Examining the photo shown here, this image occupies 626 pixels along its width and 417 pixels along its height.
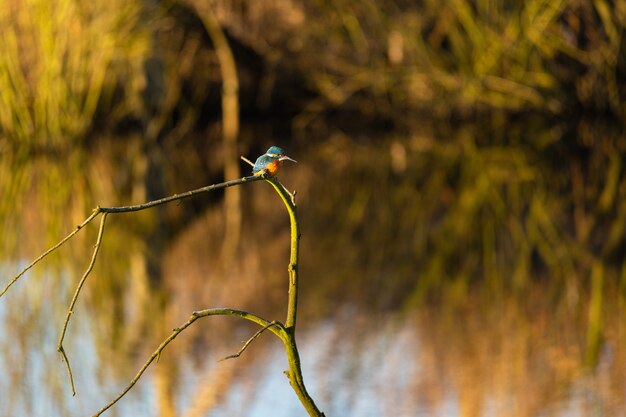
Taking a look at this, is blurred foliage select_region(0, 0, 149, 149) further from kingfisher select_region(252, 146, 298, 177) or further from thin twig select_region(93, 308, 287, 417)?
thin twig select_region(93, 308, 287, 417)

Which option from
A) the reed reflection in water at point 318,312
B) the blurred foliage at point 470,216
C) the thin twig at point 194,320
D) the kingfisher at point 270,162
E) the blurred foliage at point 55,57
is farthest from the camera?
the blurred foliage at point 55,57

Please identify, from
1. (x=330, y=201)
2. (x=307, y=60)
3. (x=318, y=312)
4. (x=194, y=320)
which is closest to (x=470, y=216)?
(x=330, y=201)

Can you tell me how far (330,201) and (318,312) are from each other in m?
5.19

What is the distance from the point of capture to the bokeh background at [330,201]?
7230 millimetres

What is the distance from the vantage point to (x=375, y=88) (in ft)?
68.5

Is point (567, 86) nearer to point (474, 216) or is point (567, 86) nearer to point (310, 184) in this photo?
point (310, 184)

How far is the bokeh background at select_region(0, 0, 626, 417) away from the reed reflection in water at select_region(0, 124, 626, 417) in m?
0.03

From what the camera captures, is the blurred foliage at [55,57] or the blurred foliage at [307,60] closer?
the blurred foliage at [55,57]

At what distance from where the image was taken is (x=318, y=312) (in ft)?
29.8

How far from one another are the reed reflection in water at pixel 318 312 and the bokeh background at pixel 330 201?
0.03 m


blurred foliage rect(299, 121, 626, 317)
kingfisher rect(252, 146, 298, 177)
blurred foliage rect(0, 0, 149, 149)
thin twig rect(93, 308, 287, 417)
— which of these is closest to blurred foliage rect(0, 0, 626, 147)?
blurred foliage rect(0, 0, 149, 149)

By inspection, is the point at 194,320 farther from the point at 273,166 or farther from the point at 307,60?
the point at 307,60

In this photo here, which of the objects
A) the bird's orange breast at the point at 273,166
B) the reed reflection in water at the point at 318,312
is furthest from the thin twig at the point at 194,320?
the reed reflection in water at the point at 318,312

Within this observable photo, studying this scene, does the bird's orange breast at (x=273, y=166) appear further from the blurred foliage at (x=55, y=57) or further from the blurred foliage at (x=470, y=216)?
the blurred foliage at (x=55, y=57)
